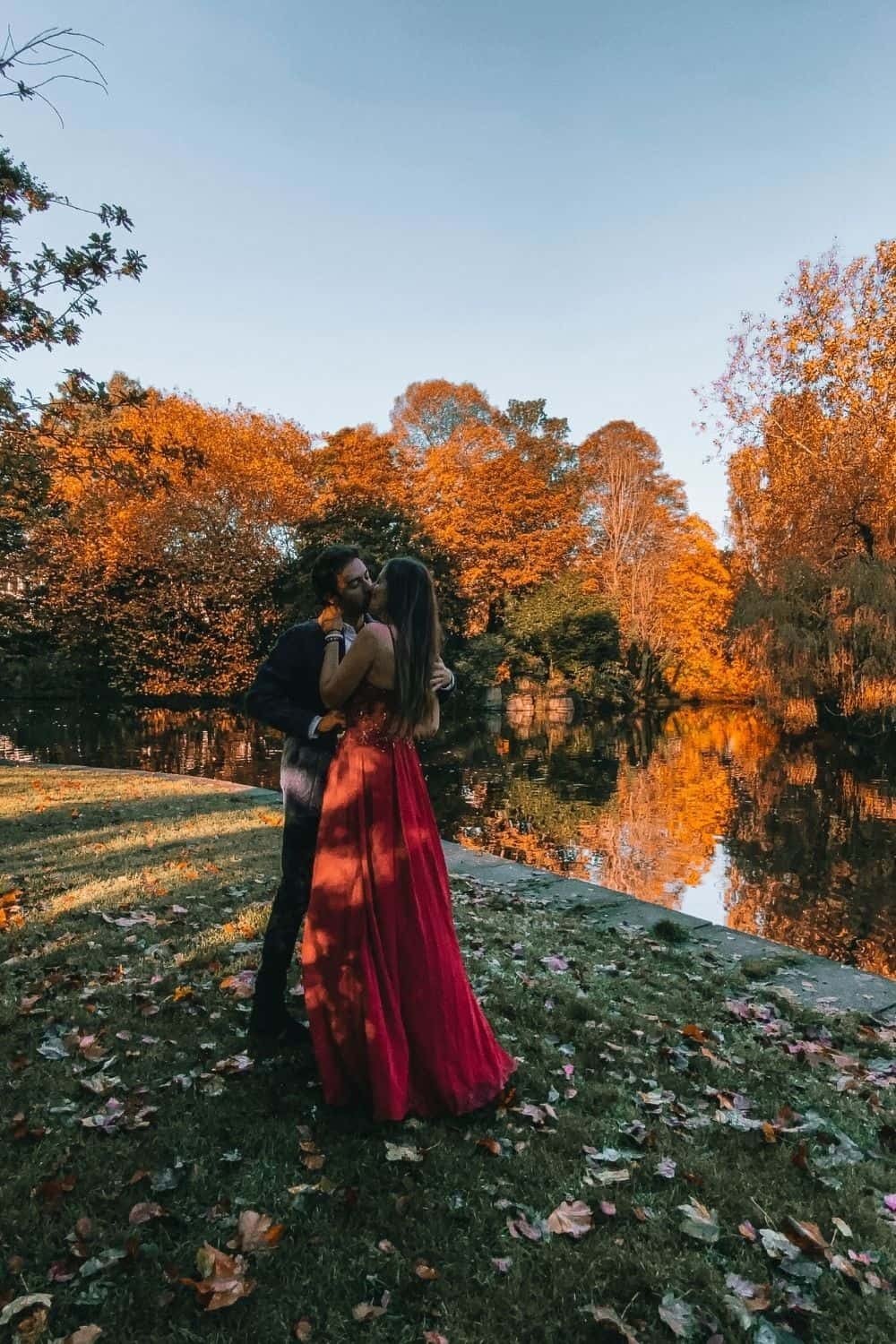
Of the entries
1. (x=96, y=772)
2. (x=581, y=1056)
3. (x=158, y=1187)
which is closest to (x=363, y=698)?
(x=158, y=1187)

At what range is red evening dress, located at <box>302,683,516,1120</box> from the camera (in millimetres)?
2936

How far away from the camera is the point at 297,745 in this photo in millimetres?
3396

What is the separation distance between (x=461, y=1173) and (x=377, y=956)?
772mm

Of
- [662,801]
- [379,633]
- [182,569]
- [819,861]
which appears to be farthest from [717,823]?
[182,569]

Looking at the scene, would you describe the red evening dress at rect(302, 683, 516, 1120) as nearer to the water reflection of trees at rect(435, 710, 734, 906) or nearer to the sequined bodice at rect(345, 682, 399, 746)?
the sequined bodice at rect(345, 682, 399, 746)

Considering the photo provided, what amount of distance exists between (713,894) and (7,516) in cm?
1311

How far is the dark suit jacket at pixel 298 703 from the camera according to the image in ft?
11.0

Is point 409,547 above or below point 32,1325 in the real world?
above

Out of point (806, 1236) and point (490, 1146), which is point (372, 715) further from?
point (806, 1236)

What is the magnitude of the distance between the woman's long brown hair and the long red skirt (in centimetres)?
20

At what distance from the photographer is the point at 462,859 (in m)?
8.05

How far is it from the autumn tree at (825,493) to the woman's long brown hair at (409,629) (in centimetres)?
Result: 1763

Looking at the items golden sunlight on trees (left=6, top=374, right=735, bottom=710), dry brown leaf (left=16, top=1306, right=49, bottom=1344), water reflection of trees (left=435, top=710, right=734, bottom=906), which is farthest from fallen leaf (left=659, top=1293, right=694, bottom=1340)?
golden sunlight on trees (left=6, top=374, right=735, bottom=710)

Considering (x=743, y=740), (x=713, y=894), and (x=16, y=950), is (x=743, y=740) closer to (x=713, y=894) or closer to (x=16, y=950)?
(x=713, y=894)
